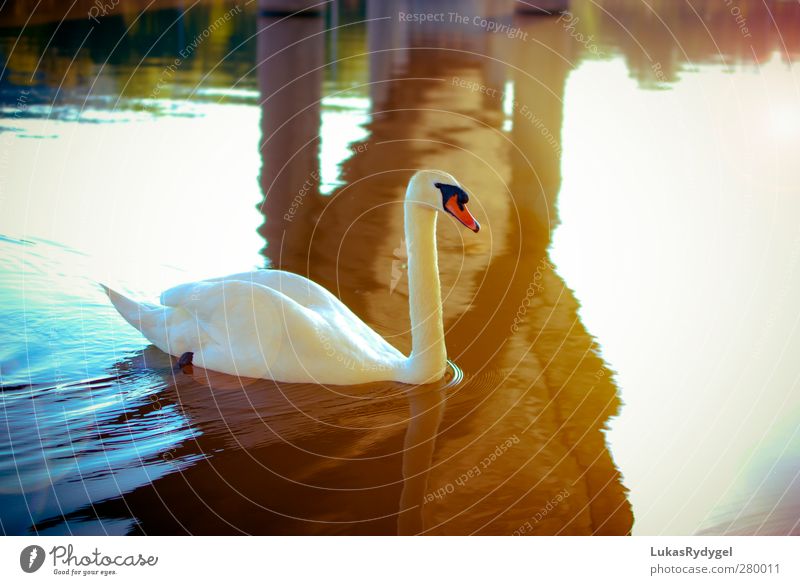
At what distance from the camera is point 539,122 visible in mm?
9938

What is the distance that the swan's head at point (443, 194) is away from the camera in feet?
15.0

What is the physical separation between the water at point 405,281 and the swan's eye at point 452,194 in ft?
2.50

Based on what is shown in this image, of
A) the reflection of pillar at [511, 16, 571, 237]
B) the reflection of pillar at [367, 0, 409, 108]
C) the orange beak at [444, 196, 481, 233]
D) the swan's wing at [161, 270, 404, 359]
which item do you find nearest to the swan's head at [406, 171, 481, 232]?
the orange beak at [444, 196, 481, 233]

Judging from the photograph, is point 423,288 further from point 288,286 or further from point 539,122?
point 539,122

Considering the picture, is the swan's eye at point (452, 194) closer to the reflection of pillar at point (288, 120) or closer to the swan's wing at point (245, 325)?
the swan's wing at point (245, 325)

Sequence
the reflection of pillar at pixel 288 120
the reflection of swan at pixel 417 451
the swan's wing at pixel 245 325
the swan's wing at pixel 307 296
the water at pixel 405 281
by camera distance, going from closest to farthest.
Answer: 1. the reflection of swan at pixel 417 451
2. the water at pixel 405 281
3. the swan's wing at pixel 245 325
4. the swan's wing at pixel 307 296
5. the reflection of pillar at pixel 288 120

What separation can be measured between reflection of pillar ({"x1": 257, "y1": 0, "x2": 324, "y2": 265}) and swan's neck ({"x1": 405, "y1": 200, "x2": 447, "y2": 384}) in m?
1.73

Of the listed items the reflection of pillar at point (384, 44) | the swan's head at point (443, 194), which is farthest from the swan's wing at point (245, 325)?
the reflection of pillar at point (384, 44)

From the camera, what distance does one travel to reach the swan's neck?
4656mm

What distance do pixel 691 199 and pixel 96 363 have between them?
454cm

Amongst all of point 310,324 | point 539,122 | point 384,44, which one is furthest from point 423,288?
point 384,44

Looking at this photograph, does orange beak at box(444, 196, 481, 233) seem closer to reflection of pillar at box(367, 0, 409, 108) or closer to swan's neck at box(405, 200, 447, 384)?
swan's neck at box(405, 200, 447, 384)

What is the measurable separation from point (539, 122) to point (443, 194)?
18.2ft
